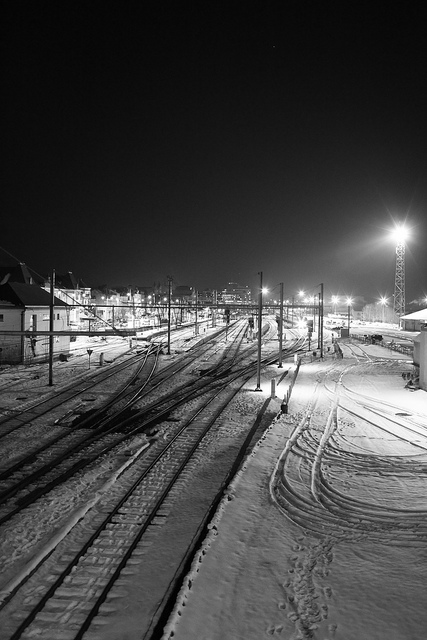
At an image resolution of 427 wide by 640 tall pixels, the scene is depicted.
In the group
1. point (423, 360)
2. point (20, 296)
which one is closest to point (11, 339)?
point (20, 296)

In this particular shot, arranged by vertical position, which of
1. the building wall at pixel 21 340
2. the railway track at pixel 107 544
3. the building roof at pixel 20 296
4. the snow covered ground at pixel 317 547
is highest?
the building roof at pixel 20 296

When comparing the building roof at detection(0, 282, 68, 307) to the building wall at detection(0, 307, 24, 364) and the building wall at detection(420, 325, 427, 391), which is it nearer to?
the building wall at detection(0, 307, 24, 364)

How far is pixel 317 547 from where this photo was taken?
748cm

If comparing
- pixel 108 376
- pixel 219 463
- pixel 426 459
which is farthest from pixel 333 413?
pixel 108 376

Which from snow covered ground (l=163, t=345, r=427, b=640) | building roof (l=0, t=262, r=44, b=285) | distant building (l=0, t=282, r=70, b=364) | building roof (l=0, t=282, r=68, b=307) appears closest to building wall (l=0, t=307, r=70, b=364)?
distant building (l=0, t=282, r=70, b=364)

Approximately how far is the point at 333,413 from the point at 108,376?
14624 millimetres

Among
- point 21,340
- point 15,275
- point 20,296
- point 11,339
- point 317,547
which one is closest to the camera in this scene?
point 317,547

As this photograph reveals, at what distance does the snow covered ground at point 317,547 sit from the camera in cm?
573

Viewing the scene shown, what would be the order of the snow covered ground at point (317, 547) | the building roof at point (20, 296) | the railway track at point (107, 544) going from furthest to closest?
the building roof at point (20, 296) < the railway track at point (107, 544) < the snow covered ground at point (317, 547)

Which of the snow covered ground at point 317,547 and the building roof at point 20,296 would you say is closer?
the snow covered ground at point 317,547

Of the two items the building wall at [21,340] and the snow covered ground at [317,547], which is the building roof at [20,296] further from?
the snow covered ground at [317,547]

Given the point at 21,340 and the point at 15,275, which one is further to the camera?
the point at 15,275

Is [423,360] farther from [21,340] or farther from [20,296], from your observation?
[20,296]

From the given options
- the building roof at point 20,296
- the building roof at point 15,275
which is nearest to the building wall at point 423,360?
the building roof at point 20,296
